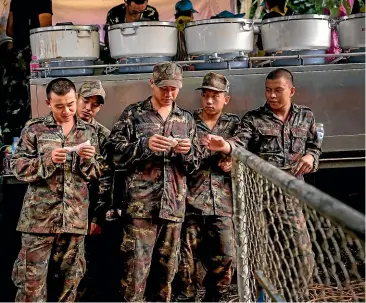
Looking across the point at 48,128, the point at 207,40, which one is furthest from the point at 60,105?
the point at 207,40

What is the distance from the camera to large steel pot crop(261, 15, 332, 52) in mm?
4930

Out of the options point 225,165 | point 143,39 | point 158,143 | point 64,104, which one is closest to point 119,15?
point 143,39

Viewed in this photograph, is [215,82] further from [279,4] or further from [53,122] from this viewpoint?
[279,4]

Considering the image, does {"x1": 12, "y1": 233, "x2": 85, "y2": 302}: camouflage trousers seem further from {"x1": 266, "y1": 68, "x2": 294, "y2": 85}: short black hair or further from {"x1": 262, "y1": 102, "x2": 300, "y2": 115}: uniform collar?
{"x1": 266, "y1": 68, "x2": 294, "y2": 85}: short black hair

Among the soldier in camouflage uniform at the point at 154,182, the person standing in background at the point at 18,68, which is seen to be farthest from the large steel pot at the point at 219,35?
the person standing in background at the point at 18,68

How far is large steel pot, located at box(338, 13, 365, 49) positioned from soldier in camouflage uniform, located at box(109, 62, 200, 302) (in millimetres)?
1496

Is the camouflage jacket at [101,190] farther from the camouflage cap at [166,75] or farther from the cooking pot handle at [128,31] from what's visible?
the cooking pot handle at [128,31]

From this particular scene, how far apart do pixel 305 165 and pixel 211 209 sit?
28.7 inches

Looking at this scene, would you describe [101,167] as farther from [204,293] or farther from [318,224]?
[318,224]

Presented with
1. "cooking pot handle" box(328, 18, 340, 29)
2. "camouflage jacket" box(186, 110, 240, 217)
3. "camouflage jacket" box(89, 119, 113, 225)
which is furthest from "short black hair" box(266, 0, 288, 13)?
"camouflage jacket" box(89, 119, 113, 225)

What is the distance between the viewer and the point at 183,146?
4.24 metres

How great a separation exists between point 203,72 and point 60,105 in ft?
4.23

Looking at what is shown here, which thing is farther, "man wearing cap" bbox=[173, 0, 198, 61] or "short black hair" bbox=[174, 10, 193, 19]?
"short black hair" bbox=[174, 10, 193, 19]

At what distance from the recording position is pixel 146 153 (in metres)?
4.33
